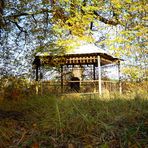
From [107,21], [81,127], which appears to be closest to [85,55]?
[107,21]

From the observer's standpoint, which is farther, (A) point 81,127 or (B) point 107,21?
(B) point 107,21

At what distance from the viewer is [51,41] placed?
14773 mm

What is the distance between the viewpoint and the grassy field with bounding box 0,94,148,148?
3.71 metres

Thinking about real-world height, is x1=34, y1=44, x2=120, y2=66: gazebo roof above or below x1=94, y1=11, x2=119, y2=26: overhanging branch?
below

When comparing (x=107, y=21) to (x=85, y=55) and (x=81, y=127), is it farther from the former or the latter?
(x=81, y=127)

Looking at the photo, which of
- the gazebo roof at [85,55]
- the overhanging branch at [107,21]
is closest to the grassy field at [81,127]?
the gazebo roof at [85,55]

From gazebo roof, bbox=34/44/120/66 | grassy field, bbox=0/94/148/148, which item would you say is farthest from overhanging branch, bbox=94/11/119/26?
grassy field, bbox=0/94/148/148

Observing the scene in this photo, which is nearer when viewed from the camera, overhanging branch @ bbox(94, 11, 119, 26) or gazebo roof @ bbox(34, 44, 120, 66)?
gazebo roof @ bbox(34, 44, 120, 66)

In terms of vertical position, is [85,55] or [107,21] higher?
[107,21]

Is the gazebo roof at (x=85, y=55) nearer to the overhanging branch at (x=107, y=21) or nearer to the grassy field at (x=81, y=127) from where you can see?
the overhanging branch at (x=107, y=21)

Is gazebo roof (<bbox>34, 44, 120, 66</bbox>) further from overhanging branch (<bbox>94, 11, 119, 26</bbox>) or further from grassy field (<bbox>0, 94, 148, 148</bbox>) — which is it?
grassy field (<bbox>0, 94, 148, 148</bbox>)

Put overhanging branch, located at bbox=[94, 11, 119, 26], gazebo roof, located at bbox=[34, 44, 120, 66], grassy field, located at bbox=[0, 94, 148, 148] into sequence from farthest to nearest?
overhanging branch, located at bbox=[94, 11, 119, 26] < gazebo roof, located at bbox=[34, 44, 120, 66] < grassy field, located at bbox=[0, 94, 148, 148]

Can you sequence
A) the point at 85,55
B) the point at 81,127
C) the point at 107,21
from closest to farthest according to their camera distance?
the point at 81,127 < the point at 85,55 < the point at 107,21

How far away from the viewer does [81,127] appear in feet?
13.3
